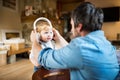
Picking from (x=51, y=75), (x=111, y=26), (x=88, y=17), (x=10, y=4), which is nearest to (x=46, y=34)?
(x=51, y=75)

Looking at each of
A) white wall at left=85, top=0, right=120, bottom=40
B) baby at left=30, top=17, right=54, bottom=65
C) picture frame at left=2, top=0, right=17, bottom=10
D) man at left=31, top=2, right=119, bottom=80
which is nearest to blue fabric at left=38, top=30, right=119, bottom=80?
man at left=31, top=2, right=119, bottom=80

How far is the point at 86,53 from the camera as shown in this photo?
0.68m

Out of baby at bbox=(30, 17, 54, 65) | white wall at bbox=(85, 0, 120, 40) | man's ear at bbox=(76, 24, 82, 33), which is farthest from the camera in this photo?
white wall at bbox=(85, 0, 120, 40)

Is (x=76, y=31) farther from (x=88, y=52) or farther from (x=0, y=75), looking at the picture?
(x=0, y=75)

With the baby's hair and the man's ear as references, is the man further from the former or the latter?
the baby's hair

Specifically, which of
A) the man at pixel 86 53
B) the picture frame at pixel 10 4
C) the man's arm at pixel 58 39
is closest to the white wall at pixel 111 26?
the picture frame at pixel 10 4

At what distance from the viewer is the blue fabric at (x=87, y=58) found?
2.24ft

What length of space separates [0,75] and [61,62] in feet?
9.07

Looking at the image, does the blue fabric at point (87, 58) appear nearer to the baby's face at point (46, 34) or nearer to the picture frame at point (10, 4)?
the baby's face at point (46, 34)

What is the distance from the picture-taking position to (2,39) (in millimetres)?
4434

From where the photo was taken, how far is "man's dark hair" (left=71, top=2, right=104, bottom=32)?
2.50ft

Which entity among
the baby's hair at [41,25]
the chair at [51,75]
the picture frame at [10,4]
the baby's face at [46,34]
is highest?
the picture frame at [10,4]

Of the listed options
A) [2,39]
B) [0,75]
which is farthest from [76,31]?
[2,39]

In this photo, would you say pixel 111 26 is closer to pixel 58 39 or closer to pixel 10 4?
pixel 10 4
